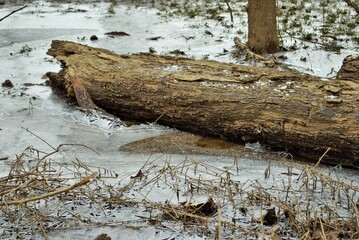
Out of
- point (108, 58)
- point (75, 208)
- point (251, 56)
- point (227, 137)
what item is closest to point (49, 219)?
point (75, 208)

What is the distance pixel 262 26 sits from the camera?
679cm

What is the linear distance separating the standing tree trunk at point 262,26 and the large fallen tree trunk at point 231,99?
2231mm

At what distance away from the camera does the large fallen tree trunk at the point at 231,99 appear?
3729 mm

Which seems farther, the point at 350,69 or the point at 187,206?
the point at 350,69

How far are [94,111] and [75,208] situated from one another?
2.07 meters

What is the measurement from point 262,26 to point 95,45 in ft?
8.20

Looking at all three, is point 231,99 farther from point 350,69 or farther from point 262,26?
point 262,26

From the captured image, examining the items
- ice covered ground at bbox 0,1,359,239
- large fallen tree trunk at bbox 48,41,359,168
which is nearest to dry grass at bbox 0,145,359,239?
ice covered ground at bbox 0,1,359,239

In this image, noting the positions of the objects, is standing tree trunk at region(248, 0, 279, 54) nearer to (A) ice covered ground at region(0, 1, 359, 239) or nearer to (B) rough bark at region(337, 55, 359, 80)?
(A) ice covered ground at region(0, 1, 359, 239)

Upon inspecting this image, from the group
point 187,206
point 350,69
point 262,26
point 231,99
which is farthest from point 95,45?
point 187,206

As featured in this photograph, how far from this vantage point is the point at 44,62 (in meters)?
6.77

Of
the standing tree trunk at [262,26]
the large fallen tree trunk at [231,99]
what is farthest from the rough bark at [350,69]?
the standing tree trunk at [262,26]

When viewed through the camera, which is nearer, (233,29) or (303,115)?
(303,115)

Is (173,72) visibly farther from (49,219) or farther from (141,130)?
(49,219)
